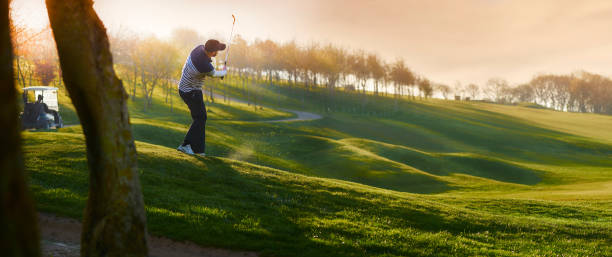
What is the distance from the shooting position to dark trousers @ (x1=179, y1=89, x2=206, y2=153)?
606 inches

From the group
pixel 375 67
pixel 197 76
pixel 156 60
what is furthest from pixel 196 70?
pixel 375 67

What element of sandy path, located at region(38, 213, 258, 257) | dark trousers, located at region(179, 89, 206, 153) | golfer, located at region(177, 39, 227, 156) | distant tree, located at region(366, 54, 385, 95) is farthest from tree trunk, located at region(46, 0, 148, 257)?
distant tree, located at region(366, 54, 385, 95)

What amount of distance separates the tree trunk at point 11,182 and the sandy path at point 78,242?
6.57m

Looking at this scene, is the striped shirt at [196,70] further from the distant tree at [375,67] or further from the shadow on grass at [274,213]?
the distant tree at [375,67]

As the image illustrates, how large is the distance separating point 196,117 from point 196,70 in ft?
6.31

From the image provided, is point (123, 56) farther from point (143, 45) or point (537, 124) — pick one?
point (537, 124)

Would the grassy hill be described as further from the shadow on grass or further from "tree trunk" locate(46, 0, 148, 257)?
"tree trunk" locate(46, 0, 148, 257)

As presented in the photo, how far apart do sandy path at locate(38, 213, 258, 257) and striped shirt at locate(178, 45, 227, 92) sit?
19.6 feet

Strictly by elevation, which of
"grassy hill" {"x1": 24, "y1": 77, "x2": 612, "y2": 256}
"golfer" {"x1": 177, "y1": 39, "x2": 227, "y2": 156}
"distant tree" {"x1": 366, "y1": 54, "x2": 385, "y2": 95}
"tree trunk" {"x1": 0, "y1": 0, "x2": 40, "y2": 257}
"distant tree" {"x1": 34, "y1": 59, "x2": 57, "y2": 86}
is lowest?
"grassy hill" {"x1": 24, "y1": 77, "x2": 612, "y2": 256}

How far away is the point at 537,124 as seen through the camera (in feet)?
380

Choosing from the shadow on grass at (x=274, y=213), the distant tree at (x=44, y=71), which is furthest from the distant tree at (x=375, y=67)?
the shadow on grass at (x=274, y=213)

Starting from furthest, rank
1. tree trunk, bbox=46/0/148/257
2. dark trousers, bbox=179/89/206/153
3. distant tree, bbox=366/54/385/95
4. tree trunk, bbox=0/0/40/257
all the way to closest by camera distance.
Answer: distant tree, bbox=366/54/385/95
dark trousers, bbox=179/89/206/153
tree trunk, bbox=46/0/148/257
tree trunk, bbox=0/0/40/257

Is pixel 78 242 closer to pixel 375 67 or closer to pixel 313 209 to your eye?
pixel 313 209

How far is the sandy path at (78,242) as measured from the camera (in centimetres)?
988
